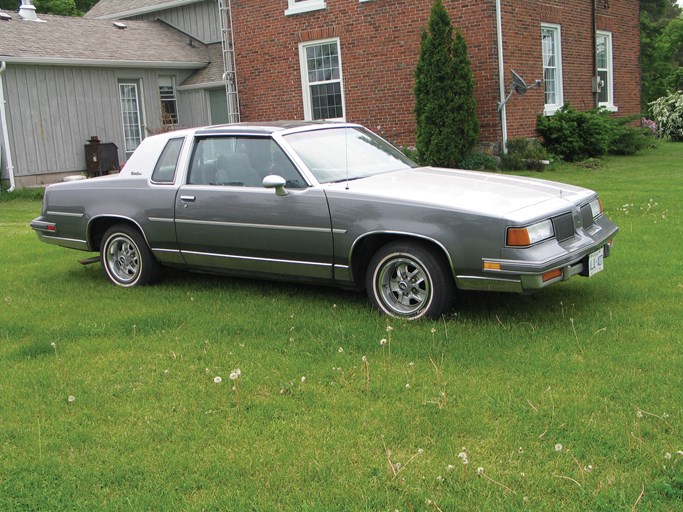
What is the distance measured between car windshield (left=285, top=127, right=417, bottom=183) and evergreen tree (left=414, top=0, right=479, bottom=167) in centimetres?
850

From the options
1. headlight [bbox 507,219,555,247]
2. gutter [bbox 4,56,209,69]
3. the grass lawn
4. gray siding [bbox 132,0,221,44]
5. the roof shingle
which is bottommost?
the grass lawn

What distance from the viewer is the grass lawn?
331 centimetres

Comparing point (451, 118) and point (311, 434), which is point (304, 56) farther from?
point (311, 434)

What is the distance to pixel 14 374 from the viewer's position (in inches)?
195

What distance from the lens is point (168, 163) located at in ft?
23.3

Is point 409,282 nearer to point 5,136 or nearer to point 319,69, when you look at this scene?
point 319,69

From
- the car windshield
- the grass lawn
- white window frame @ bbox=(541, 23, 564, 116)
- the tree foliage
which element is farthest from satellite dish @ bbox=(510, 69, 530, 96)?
the tree foliage

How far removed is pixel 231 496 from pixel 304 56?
55.0ft

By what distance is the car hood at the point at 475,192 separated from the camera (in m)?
5.38

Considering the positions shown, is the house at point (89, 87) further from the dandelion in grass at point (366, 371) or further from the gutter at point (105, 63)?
the dandelion in grass at point (366, 371)

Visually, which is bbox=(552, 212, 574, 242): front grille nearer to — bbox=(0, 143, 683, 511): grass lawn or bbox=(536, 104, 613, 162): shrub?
bbox=(0, 143, 683, 511): grass lawn

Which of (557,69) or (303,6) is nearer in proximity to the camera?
(557,69)

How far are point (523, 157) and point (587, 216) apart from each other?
10.4 meters

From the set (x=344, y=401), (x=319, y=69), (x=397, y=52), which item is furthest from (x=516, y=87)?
(x=344, y=401)
